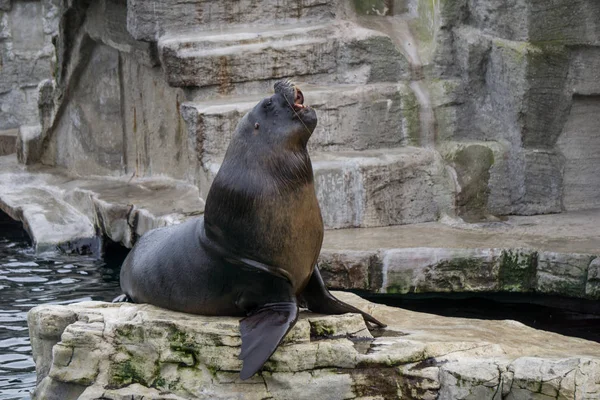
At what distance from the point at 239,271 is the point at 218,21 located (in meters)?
3.94

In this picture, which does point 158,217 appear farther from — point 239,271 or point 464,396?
point 464,396

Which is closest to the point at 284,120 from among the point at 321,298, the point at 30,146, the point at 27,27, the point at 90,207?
the point at 321,298

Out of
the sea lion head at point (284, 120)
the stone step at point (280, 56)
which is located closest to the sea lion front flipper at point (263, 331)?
the sea lion head at point (284, 120)

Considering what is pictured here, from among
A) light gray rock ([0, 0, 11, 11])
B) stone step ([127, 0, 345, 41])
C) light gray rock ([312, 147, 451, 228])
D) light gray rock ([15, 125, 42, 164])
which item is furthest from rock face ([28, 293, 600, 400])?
light gray rock ([0, 0, 11, 11])

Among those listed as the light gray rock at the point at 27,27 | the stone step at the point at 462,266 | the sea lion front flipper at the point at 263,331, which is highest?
the light gray rock at the point at 27,27

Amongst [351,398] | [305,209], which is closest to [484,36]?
[305,209]

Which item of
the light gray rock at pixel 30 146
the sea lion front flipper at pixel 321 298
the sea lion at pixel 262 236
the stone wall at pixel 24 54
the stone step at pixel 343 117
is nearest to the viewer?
the sea lion at pixel 262 236

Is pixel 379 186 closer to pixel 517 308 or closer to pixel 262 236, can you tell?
pixel 517 308

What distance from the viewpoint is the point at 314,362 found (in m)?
4.76

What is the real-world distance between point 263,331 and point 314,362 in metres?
0.26

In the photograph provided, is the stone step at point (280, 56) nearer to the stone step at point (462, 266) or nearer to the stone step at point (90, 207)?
the stone step at point (90, 207)

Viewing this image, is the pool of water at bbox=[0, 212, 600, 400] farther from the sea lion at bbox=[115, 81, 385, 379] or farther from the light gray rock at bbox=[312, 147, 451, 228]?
the sea lion at bbox=[115, 81, 385, 379]

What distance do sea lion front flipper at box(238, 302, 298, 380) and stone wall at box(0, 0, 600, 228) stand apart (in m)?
2.84

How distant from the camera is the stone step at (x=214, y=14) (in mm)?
8477
